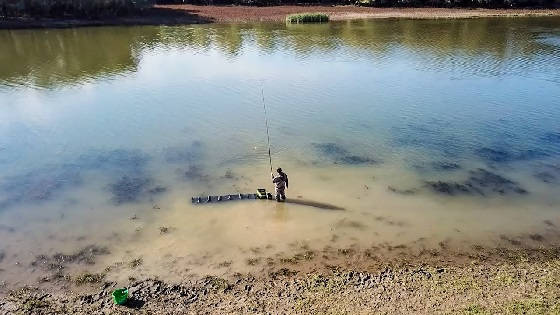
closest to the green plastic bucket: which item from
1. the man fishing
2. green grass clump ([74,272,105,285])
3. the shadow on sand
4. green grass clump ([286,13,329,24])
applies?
green grass clump ([74,272,105,285])

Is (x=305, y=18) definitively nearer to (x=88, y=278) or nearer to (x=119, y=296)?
(x=88, y=278)

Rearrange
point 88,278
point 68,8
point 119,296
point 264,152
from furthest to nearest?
point 68,8 < point 264,152 < point 88,278 < point 119,296

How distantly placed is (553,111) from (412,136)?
855 cm

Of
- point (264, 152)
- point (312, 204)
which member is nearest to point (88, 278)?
point (312, 204)

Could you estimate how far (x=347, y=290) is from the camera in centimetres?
1229

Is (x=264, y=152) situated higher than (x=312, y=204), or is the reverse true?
(x=264, y=152)

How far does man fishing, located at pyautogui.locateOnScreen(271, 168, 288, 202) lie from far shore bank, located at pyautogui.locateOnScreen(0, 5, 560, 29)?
4240 centimetres

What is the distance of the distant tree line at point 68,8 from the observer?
5097 cm

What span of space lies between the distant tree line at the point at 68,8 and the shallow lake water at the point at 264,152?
1472 cm

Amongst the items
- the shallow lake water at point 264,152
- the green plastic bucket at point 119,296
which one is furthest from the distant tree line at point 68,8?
the green plastic bucket at point 119,296

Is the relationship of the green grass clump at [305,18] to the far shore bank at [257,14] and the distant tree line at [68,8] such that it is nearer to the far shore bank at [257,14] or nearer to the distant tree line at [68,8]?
the far shore bank at [257,14]

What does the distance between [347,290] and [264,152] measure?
31.2 ft

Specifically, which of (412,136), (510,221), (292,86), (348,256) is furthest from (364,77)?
(348,256)

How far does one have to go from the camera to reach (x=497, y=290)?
1203cm
